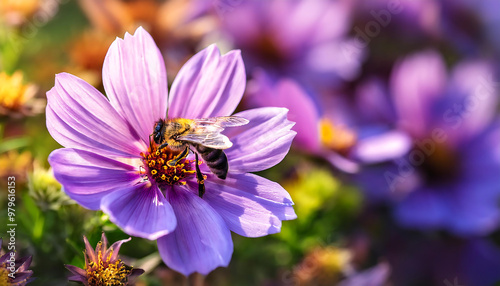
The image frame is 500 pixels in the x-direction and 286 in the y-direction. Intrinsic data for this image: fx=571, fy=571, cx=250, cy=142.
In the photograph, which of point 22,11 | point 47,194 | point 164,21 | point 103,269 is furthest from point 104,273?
point 164,21

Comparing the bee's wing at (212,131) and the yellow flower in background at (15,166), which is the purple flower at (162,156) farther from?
the yellow flower in background at (15,166)

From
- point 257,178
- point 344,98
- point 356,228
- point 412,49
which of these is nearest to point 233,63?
point 257,178

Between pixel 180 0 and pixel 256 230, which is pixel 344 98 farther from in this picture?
pixel 256 230

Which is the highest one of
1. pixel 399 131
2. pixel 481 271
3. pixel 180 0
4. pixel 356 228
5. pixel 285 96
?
pixel 180 0

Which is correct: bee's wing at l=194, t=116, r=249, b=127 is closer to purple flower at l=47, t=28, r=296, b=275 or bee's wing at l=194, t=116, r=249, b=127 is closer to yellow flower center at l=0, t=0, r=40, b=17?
purple flower at l=47, t=28, r=296, b=275

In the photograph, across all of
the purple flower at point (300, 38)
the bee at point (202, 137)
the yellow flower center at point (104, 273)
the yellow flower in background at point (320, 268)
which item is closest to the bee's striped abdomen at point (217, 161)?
the bee at point (202, 137)
